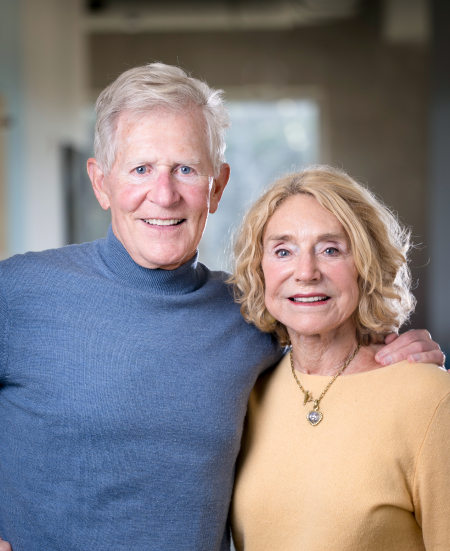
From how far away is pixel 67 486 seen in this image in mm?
1255

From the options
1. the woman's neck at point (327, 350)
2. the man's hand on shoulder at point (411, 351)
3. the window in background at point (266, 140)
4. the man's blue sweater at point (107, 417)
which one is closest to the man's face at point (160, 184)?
the man's blue sweater at point (107, 417)

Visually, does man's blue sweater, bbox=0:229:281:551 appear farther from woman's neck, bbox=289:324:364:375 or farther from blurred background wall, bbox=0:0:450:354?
blurred background wall, bbox=0:0:450:354

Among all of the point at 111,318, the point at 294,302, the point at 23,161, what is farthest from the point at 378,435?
the point at 23,161

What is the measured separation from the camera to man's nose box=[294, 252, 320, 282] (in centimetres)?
131

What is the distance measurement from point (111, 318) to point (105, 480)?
329 mm

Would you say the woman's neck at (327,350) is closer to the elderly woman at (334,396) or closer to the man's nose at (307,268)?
the elderly woman at (334,396)

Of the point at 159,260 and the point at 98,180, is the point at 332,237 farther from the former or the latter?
the point at 98,180

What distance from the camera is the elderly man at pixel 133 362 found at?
1258mm

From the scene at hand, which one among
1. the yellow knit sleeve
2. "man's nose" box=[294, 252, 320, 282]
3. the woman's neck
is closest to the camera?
the yellow knit sleeve

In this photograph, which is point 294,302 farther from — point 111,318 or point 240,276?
point 111,318

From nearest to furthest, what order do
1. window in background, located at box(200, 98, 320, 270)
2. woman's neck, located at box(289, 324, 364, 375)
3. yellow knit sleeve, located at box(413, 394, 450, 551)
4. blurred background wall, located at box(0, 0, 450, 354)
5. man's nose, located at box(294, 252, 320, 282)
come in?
1. yellow knit sleeve, located at box(413, 394, 450, 551)
2. man's nose, located at box(294, 252, 320, 282)
3. woman's neck, located at box(289, 324, 364, 375)
4. blurred background wall, located at box(0, 0, 450, 354)
5. window in background, located at box(200, 98, 320, 270)

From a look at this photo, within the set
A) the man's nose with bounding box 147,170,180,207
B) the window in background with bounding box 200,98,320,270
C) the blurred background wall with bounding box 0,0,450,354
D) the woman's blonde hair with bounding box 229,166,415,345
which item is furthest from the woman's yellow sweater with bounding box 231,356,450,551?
the window in background with bounding box 200,98,320,270

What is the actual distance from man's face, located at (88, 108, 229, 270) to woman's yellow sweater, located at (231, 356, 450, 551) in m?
0.45

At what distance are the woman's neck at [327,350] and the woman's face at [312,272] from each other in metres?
0.04
